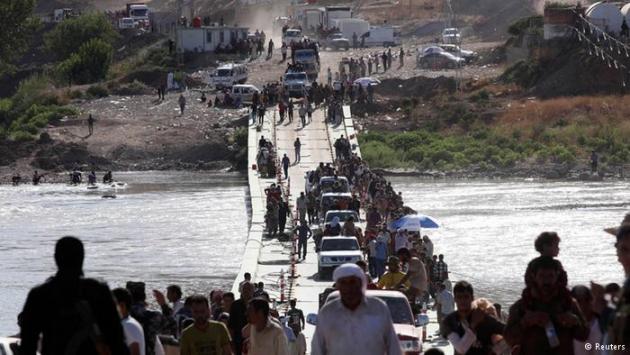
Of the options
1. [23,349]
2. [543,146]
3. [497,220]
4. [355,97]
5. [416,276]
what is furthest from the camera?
[355,97]

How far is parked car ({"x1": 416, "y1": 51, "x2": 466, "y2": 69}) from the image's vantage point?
9481 cm

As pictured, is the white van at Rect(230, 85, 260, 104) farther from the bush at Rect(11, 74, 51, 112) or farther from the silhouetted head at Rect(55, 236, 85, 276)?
the silhouetted head at Rect(55, 236, 85, 276)

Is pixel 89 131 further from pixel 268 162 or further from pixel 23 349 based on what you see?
pixel 23 349

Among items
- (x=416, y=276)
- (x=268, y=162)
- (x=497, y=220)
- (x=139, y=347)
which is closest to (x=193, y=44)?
(x=268, y=162)

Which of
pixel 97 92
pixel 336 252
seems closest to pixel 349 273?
pixel 336 252

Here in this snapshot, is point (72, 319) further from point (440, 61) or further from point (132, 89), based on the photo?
point (440, 61)

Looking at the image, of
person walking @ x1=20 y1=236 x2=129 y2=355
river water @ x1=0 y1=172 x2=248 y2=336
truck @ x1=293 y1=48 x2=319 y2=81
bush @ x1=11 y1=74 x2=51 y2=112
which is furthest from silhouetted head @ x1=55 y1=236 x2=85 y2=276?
bush @ x1=11 y1=74 x2=51 y2=112

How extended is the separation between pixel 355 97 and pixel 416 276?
5951 centimetres

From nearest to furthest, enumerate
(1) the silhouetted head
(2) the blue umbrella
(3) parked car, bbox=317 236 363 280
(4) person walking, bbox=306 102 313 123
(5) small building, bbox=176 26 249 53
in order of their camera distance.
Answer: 1. (1) the silhouetted head
2. (3) parked car, bbox=317 236 363 280
3. (2) the blue umbrella
4. (4) person walking, bbox=306 102 313 123
5. (5) small building, bbox=176 26 249 53

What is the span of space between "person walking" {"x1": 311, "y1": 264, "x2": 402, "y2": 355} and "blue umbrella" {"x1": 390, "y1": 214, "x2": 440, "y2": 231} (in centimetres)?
2696

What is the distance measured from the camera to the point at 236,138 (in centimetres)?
8038

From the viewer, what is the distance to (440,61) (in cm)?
9525

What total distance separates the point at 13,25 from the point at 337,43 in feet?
92.0

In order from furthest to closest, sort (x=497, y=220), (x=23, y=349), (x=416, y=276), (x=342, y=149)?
→ (x=342, y=149), (x=497, y=220), (x=416, y=276), (x=23, y=349)
